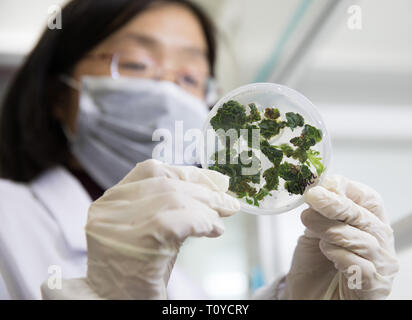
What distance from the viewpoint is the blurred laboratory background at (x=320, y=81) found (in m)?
0.91

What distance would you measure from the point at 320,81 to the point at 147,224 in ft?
3.40

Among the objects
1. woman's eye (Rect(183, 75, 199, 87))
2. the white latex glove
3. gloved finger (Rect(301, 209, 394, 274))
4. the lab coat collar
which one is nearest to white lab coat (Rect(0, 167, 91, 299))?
the lab coat collar

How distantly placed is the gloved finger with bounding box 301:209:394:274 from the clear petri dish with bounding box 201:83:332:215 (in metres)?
0.06

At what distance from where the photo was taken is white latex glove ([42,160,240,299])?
1.99 feet

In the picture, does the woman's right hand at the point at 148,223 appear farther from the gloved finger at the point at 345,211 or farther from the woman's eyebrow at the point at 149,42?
the woman's eyebrow at the point at 149,42

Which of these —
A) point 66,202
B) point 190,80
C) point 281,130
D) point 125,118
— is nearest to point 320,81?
point 190,80

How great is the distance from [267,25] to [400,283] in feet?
4.42

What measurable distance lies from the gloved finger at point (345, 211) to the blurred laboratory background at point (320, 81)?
0.09 meters

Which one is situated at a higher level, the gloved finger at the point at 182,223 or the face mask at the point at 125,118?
the face mask at the point at 125,118

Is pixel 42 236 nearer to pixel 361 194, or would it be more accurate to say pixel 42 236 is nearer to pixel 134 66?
pixel 134 66

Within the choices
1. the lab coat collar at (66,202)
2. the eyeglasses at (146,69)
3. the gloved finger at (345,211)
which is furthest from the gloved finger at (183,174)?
the eyeglasses at (146,69)

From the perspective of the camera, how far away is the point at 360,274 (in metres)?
0.68

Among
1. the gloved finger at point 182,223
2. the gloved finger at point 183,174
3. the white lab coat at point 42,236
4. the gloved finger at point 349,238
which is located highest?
the gloved finger at point 183,174
